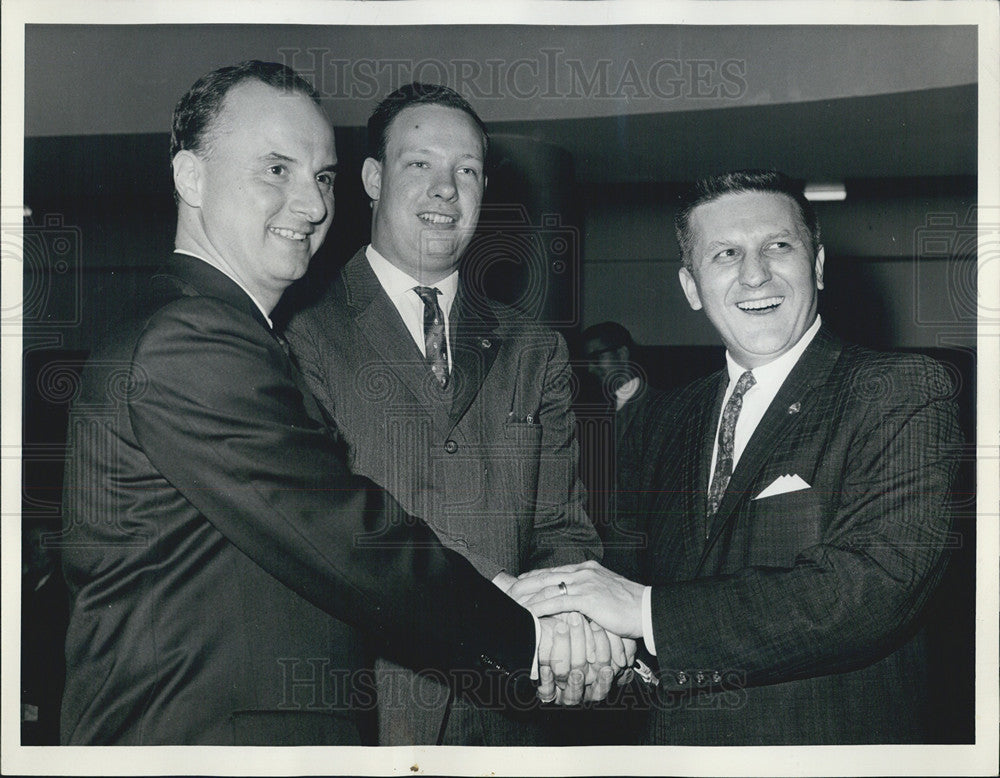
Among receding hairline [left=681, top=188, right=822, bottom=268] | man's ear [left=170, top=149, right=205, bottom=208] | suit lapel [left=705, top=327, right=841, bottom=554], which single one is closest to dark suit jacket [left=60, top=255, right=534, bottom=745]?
man's ear [left=170, top=149, right=205, bottom=208]

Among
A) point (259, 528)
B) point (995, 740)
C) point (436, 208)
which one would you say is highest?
point (436, 208)

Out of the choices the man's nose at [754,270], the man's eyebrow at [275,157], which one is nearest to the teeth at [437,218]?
the man's eyebrow at [275,157]

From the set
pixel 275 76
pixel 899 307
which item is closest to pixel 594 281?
pixel 899 307

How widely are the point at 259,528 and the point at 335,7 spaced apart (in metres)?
0.94

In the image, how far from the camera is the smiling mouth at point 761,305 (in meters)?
1.54

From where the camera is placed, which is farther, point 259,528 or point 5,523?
point 5,523

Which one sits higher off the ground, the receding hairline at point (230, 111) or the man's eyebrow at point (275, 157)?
the receding hairline at point (230, 111)

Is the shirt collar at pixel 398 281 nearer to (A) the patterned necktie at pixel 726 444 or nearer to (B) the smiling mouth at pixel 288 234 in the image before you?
(B) the smiling mouth at pixel 288 234

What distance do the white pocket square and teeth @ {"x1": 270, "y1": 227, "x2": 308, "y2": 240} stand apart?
0.90 m

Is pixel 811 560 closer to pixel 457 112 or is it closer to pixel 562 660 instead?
pixel 562 660

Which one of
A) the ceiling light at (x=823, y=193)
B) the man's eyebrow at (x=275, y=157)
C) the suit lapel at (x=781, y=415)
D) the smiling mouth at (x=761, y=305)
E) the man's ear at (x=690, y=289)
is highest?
the man's eyebrow at (x=275, y=157)

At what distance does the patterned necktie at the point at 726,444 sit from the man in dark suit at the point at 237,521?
389 millimetres

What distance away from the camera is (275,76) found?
1.54 metres

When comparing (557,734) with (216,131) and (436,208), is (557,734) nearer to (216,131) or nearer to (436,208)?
(436,208)
